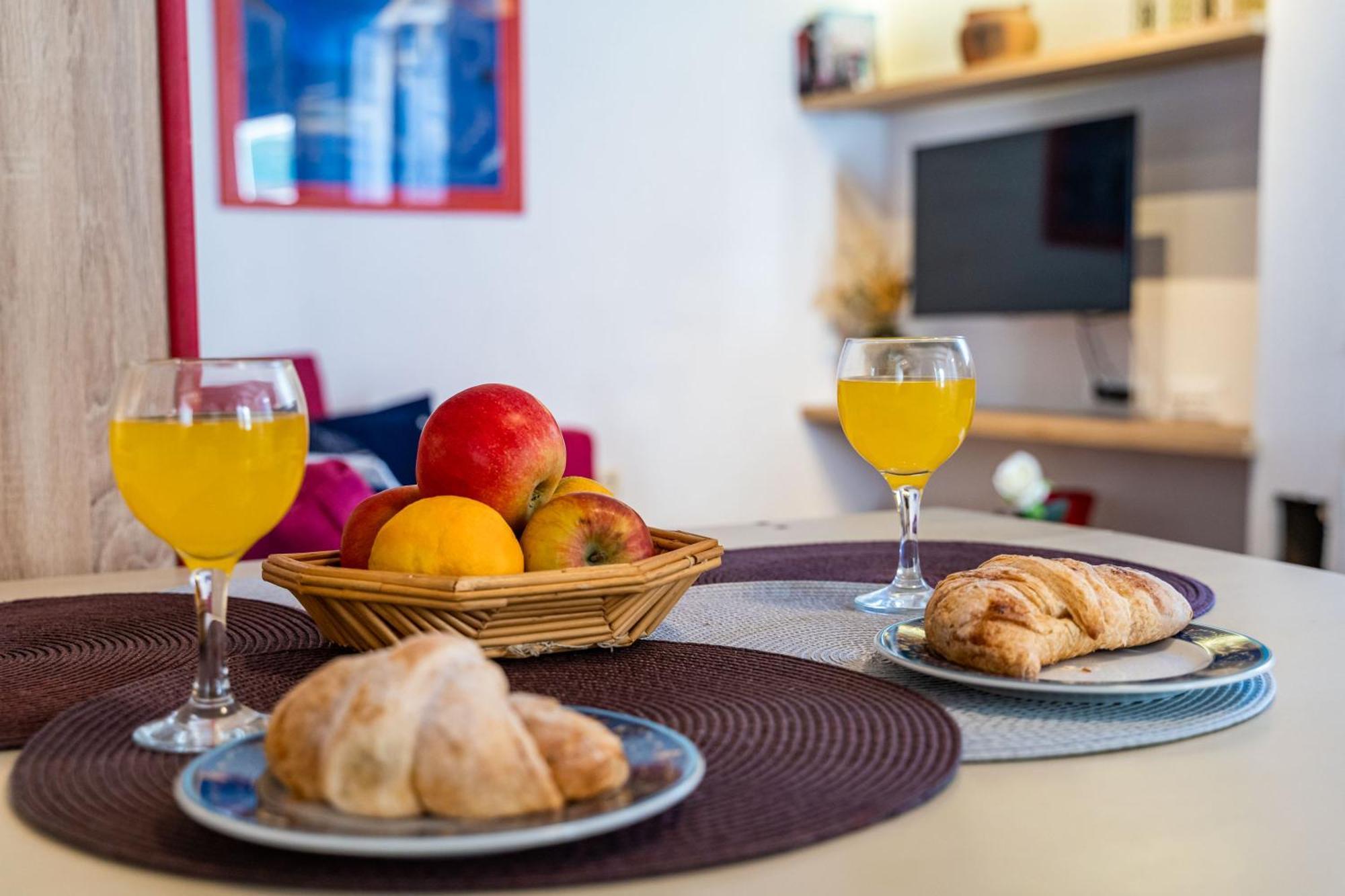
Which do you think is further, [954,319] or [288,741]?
[954,319]

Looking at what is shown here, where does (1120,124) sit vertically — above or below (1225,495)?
above

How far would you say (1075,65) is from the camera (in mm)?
3867

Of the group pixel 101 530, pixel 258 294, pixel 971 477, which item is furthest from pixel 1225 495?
pixel 101 530

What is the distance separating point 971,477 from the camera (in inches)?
188

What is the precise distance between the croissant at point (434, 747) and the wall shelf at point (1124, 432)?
9.95 feet

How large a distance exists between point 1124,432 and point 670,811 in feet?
10.9

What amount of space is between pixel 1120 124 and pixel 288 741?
379 centimetres

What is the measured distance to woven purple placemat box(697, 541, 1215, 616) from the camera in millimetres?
1100

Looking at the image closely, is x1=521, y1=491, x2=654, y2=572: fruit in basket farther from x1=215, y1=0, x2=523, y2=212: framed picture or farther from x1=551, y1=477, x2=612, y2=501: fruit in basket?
x1=215, y1=0, x2=523, y2=212: framed picture

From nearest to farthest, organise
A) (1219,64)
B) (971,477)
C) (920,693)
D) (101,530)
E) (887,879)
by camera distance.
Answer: (887,879)
(920,693)
(101,530)
(1219,64)
(971,477)

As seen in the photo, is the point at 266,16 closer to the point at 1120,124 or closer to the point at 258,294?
the point at 258,294

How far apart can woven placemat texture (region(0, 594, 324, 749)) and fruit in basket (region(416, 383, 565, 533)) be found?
13 cm

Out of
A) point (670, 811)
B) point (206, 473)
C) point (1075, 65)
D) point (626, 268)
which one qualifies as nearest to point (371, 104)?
point (626, 268)

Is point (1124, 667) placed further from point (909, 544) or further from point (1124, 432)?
point (1124, 432)
